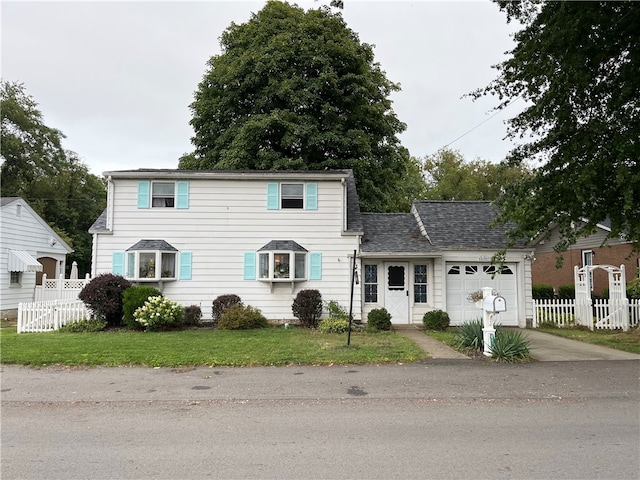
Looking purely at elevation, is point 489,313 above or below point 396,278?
below

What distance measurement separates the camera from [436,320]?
555 inches

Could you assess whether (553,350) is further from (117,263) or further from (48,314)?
(48,314)

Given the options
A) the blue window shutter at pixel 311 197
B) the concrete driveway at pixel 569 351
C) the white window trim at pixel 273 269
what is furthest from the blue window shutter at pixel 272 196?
the concrete driveway at pixel 569 351

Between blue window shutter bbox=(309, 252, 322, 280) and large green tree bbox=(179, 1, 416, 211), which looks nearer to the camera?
blue window shutter bbox=(309, 252, 322, 280)

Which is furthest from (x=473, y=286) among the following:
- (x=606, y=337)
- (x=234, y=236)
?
(x=234, y=236)

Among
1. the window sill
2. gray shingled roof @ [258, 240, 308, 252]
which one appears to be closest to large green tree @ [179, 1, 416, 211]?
gray shingled roof @ [258, 240, 308, 252]

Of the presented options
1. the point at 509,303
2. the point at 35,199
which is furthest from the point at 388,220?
the point at 35,199

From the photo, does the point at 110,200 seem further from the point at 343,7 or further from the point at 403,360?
the point at 403,360

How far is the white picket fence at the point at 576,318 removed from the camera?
14781 millimetres

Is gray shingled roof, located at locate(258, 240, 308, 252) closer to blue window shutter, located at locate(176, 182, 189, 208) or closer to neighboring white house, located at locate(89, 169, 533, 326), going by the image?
neighboring white house, located at locate(89, 169, 533, 326)

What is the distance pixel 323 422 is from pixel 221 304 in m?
9.75

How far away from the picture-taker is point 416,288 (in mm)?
15336

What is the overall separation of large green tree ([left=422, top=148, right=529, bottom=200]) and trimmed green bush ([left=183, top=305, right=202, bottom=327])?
3140cm

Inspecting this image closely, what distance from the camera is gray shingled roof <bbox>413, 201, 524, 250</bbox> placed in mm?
15273
